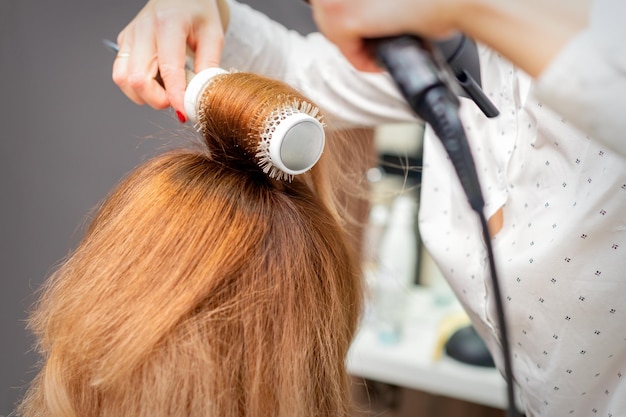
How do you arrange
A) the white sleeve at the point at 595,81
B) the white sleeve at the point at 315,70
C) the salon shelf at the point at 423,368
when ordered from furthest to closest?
the salon shelf at the point at 423,368 → the white sleeve at the point at 315,70 → the white sleeve at the point at 595,81

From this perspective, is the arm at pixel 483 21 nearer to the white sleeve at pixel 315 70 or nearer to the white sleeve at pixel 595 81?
the white sleeve at pixel 595 81

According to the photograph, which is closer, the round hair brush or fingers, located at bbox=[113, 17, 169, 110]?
the round hair brush

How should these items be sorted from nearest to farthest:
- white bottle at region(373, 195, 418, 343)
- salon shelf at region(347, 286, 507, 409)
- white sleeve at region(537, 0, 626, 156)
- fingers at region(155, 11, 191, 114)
Result: 1. white sleeve at region(537, 0, 626, 156)
2. fingers at region(155, 11, 191, 114)
3. salon shelf at region(347, 286, 507, 409)
4. white bottle at region(373, 195, 418, 343)

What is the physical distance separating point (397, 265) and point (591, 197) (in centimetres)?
101

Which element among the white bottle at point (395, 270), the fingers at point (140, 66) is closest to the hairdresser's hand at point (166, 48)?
the fingers at point (140, 66)

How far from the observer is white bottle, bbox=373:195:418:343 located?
1.53 metres

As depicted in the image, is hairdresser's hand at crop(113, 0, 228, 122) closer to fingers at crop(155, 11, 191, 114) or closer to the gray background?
fingers at crop(155, 11, 191, 114)

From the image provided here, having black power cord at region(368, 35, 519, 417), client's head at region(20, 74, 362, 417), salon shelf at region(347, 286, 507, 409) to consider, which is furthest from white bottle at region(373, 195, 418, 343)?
black power cord at region(368, 35, 519, 417)

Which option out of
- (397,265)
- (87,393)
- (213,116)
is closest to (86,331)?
(87,393)

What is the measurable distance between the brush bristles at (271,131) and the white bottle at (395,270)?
2.96 ft

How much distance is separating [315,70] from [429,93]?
24.8 inches

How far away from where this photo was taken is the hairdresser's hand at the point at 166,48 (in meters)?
0.72

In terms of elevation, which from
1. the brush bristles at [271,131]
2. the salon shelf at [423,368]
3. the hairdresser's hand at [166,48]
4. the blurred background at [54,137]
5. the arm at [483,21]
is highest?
the arm at [483,21]

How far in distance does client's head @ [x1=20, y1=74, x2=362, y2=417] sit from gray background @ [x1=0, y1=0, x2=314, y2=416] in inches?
15.8
